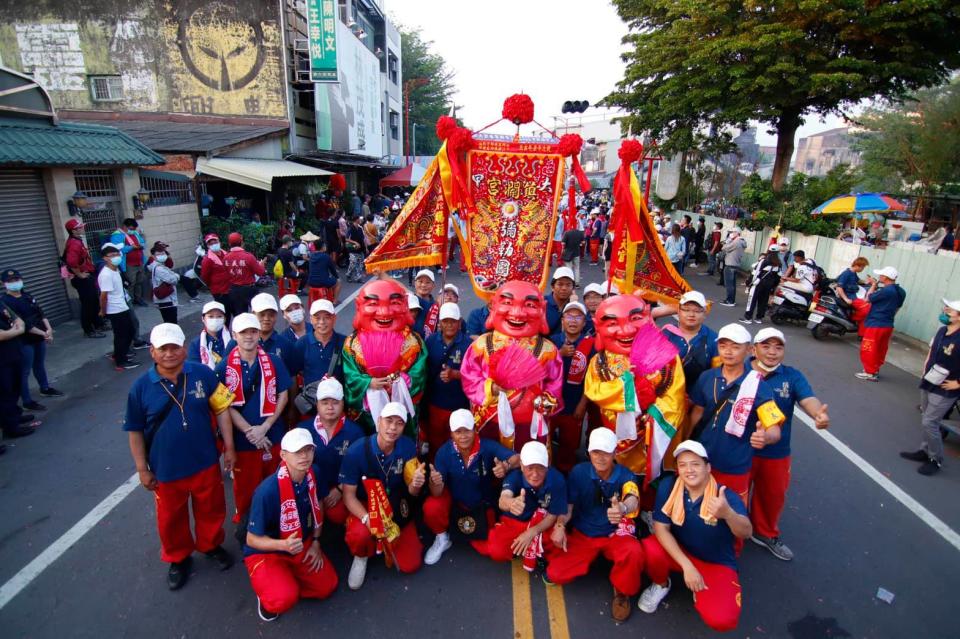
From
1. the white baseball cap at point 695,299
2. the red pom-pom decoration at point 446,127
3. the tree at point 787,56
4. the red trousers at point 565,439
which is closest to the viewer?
the white baseball cap at point 695,299

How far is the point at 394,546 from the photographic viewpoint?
12.4 ft

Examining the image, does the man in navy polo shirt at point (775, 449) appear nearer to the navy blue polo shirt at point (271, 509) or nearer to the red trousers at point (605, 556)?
the red trousers at point (605, 556)

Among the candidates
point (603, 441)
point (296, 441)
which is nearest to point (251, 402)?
point (296, 441)

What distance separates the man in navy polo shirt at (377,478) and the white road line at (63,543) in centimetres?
219

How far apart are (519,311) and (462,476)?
1.31 metres

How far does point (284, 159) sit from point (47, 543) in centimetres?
1545

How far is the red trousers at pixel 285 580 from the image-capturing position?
3.22m

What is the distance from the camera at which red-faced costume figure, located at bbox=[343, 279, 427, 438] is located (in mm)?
4062

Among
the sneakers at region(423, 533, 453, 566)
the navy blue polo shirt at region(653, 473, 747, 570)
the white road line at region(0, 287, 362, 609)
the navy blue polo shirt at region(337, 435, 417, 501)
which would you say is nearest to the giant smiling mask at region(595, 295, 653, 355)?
the navy blue polo shirt at region(653, 473, 747, 570)

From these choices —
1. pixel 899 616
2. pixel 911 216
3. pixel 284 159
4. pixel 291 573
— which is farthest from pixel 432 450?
pixel 911 216

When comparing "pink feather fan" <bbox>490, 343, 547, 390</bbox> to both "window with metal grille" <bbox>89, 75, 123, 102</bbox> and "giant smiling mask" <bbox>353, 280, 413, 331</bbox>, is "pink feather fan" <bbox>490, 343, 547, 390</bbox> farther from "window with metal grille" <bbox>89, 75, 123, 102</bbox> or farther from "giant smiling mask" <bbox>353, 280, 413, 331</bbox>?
"window with metal grille" <bbox>89, 75, 123, 102</bbox>

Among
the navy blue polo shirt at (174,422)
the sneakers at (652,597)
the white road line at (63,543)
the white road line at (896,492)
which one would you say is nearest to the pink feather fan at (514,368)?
the sneakers at (652,597)

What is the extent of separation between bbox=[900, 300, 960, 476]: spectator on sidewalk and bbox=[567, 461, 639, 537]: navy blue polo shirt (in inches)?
145

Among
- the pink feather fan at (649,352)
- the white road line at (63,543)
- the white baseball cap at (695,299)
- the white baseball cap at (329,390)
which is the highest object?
the white baseball cap at (695,299)
